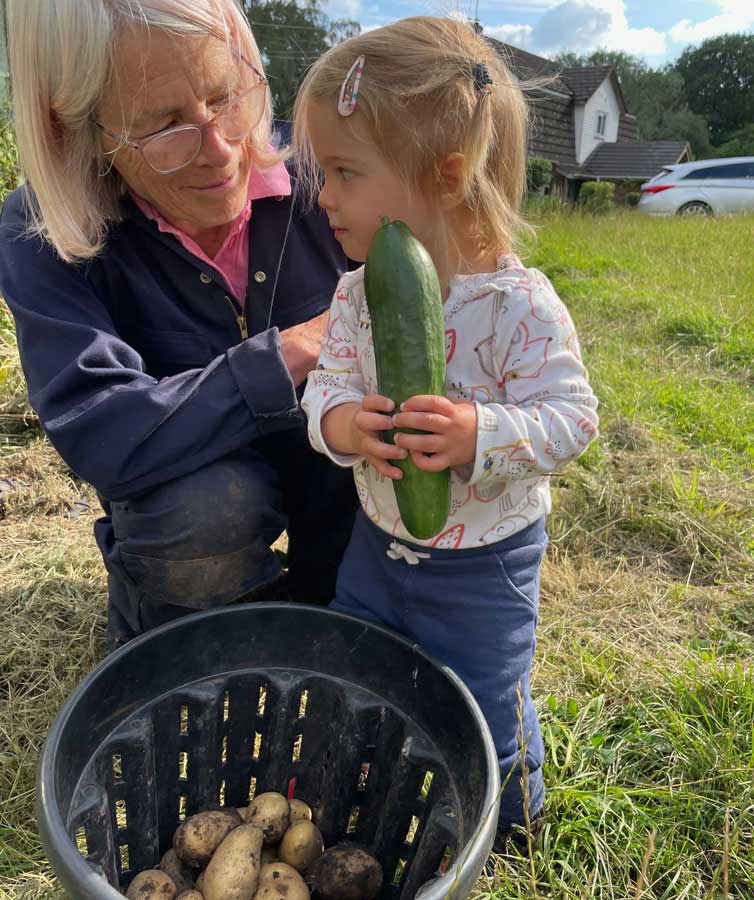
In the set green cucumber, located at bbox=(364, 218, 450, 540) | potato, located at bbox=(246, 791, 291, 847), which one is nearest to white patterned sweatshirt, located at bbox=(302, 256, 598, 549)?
green cucumber, located at bbox=(364, 218, 450, 540)

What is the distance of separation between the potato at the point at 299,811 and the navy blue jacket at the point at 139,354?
35.3 inches

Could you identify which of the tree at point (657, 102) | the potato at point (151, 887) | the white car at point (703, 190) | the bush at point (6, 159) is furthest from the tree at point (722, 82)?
the potato at point (151, 887)

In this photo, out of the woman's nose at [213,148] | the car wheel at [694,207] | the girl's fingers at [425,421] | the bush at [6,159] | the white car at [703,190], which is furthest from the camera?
the car wheel at [694,207]

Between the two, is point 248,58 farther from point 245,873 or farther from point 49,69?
point 245,873

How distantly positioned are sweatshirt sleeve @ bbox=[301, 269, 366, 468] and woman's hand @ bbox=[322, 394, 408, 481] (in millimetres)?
57

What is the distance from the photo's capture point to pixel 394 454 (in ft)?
5.12

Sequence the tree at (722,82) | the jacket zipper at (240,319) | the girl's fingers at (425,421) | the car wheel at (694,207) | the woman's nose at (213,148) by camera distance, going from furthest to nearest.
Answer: the tree at (722,82) < the car wheel at (694,207) < the jacket zipper at (240,319) < the woman's nose at (213,148) < the girl's fingers at (425,421)

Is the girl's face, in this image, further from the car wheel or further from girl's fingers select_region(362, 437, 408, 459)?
the car wheel

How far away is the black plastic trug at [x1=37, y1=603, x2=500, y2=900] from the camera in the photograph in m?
1.63

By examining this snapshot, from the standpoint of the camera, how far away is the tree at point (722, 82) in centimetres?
6612

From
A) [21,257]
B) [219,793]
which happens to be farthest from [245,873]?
[21,257]

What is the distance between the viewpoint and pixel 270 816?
182 cm

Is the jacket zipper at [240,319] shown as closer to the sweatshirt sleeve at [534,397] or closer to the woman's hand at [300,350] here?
the woman's hand at [300,350]

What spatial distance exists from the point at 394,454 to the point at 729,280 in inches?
285
